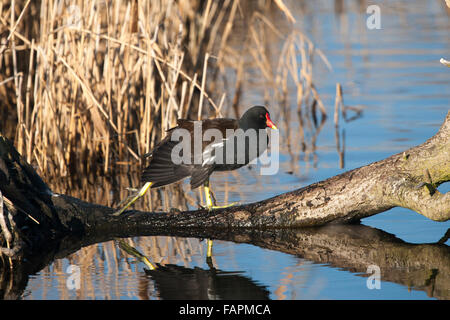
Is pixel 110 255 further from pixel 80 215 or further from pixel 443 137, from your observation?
pixel 443 137

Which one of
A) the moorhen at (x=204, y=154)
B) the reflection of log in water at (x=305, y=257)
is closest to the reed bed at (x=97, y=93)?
the moorhen at (x=204, y=154)

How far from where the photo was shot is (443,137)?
4.49m

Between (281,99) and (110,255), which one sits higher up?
(281,99)

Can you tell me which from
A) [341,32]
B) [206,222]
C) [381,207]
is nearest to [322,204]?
[381,207]

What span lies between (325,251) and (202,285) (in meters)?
0.90

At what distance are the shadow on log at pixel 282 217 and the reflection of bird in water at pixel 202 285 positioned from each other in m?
0.58

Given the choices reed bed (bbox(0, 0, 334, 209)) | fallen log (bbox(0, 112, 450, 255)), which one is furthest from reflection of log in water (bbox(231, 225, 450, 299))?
reed bed (bbox(0, 0, 334, 209))

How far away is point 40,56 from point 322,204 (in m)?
2.67

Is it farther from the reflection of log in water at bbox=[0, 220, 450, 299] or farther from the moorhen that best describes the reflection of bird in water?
the moorhen

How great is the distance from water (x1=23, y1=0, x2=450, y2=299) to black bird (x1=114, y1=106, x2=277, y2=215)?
411 mm

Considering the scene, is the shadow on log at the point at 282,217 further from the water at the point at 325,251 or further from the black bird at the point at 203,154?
the black bird at the point at 203,154

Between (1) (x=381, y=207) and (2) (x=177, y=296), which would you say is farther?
(1) (x=381, y=207)

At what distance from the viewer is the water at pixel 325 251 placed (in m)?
3.87
